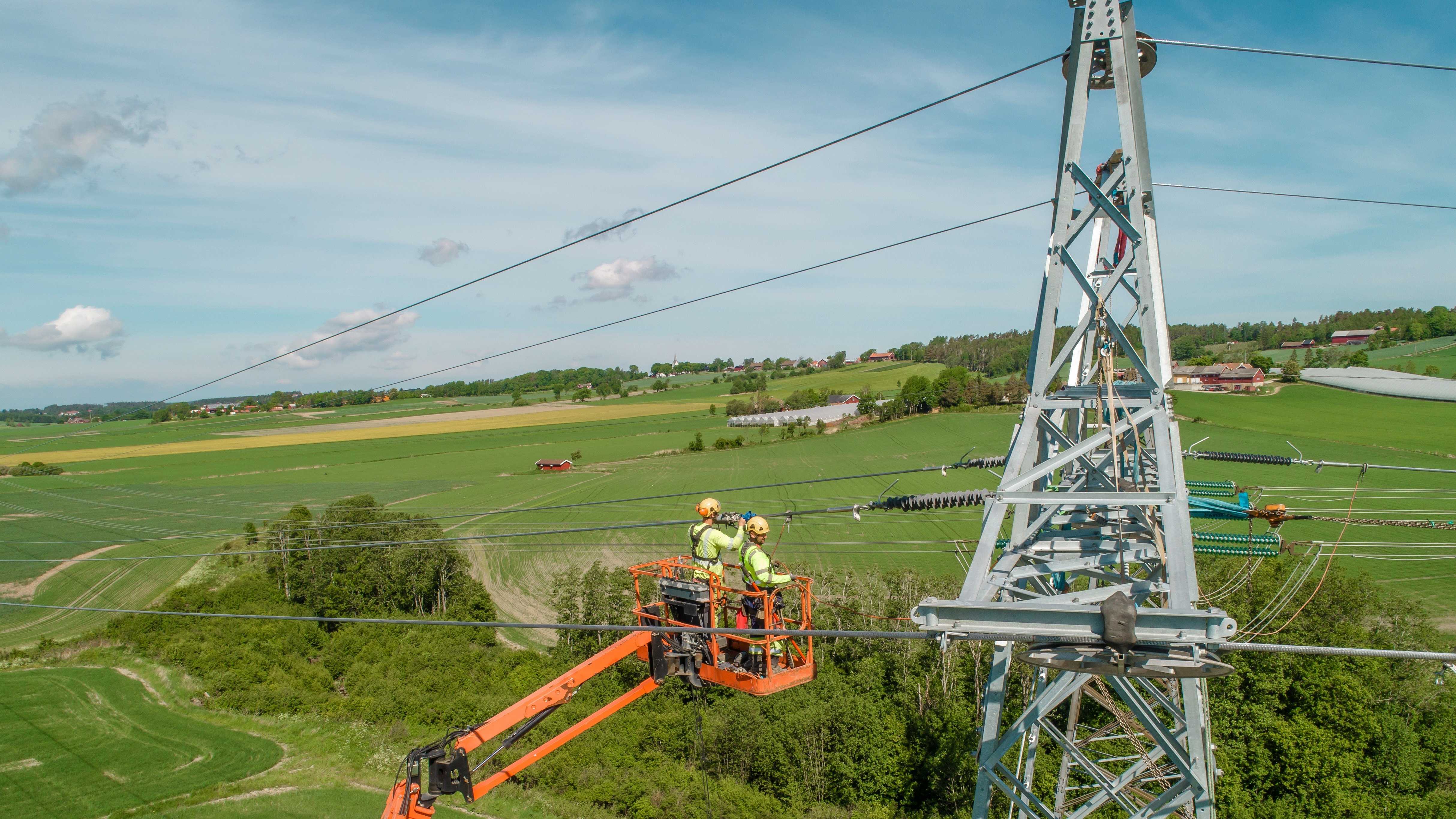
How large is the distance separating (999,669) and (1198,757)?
8.41 ft

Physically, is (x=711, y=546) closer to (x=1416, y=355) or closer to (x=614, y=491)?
(x=614, y=491)

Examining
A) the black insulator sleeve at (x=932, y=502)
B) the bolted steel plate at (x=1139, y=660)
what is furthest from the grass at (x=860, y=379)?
the bolted steel plate at (x=1139, y=660)

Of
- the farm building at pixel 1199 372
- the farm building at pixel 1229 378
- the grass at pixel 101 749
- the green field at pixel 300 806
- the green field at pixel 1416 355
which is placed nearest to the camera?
the green field at pixel 300 806

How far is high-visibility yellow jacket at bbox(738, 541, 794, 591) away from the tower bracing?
9.76ft

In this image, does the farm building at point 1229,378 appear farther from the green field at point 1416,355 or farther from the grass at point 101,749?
the grass at point 101,749

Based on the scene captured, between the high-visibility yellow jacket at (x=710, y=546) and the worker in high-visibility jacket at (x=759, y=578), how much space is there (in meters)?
0.34

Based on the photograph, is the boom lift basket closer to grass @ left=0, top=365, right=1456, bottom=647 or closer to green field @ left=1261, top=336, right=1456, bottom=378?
grass @ left=0, top=365, right=1456, bottom=647

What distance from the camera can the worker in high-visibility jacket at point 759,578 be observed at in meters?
10.4

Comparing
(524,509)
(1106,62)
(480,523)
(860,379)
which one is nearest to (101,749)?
(480,523)

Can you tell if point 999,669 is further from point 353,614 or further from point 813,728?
point 353,614

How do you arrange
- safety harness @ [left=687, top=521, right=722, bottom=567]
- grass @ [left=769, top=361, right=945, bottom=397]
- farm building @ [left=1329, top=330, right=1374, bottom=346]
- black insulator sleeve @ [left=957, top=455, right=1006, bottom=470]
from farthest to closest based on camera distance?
grass @ [left=769, top=361, right=945, bottom=397] < farm building @ [left=1329, top=330, right=1374, bottom=346] < black insulator sleeve @ [left=957, top=455, right=1006, bottom=470] < safety harness @ [left=687, top=521, right=722, bottom=567]

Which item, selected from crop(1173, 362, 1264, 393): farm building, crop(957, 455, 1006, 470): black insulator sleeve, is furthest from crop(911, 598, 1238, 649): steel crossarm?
crop(1173, 362, 1264, 393): farm building

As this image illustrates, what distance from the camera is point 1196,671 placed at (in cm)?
516

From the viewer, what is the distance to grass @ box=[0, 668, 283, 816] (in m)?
28.3
